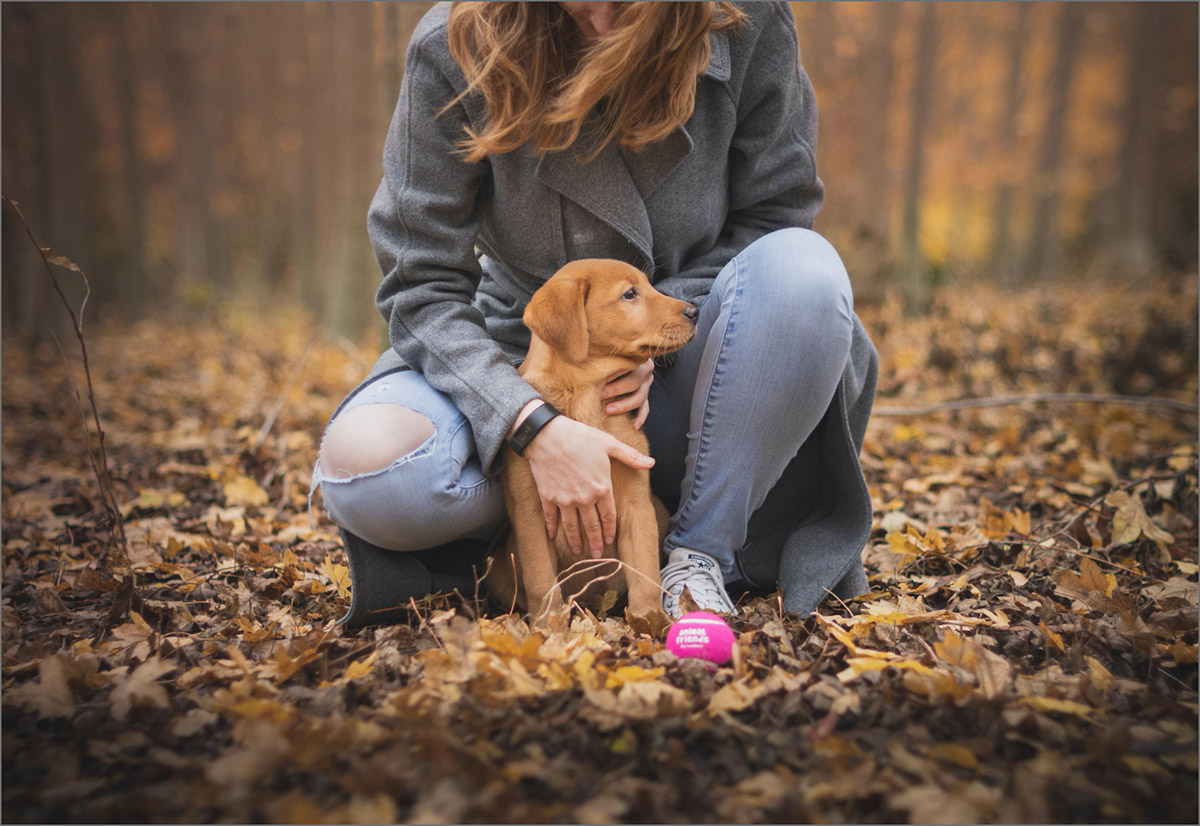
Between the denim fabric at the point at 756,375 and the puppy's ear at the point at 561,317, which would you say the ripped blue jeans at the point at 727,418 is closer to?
the denim fabric at the point at 756,375

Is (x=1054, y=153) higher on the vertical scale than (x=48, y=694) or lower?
higher

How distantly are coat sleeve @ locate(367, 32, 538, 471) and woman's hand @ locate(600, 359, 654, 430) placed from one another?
333 mm

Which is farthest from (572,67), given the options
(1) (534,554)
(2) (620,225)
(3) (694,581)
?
(3) (694,581)

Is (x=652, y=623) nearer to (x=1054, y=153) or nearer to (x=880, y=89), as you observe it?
(x=880, y=89)

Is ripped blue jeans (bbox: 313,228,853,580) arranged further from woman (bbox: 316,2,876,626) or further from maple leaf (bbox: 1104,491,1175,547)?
maple leaf (bbox: 1104,491,1175,547)

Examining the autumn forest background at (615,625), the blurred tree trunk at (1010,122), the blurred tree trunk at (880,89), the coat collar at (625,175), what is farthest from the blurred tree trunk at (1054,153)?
the coat collar at (625,175)

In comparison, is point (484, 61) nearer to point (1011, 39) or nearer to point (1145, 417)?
point (1145, 417)

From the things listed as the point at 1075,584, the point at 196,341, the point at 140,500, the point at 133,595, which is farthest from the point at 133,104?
the point at 1075,584

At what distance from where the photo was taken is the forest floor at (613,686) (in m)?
1.48

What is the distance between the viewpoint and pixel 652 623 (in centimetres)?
224

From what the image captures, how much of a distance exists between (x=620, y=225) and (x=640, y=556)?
3.49 ft

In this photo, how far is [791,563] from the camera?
2.65 metres

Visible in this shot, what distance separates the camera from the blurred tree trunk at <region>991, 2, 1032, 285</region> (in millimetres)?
19906

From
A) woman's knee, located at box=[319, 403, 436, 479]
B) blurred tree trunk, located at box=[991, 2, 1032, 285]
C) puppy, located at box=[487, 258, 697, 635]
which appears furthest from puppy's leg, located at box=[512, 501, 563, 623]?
blurred tree trunk, located at box=[991, 2, 1032, 285]
